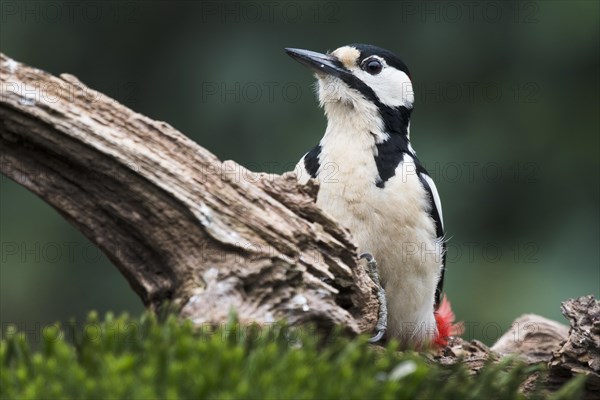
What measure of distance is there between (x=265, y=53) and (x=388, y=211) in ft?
8.65

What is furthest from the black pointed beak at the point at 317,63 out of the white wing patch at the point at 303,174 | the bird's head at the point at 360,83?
the white wing patch at the point at 303,174

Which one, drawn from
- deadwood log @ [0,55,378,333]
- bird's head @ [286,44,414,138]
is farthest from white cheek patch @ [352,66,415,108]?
deadwood log @ [0,55,378,333]

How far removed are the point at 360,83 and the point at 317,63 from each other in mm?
215

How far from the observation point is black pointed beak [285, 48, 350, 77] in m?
4.43

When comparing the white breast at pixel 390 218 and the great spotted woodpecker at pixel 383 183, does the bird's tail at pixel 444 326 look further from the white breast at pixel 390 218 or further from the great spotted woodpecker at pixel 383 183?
the white breast at pixel 390 218

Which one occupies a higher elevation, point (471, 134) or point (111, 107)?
point (471, 134)

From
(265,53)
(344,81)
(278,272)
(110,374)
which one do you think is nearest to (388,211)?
(344,81)

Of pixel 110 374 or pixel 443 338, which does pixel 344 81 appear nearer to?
pixel 443 338

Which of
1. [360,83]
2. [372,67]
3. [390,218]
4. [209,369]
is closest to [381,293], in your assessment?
[390,218]

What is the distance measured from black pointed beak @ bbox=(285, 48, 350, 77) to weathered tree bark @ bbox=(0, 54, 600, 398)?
118 cm

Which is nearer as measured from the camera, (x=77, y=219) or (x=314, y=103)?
(x=77, y=219)

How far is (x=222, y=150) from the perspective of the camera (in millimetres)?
6887

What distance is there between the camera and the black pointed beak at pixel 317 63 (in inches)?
174

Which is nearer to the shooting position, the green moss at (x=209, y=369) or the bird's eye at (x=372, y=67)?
the green moss at (x=209, y=369)
